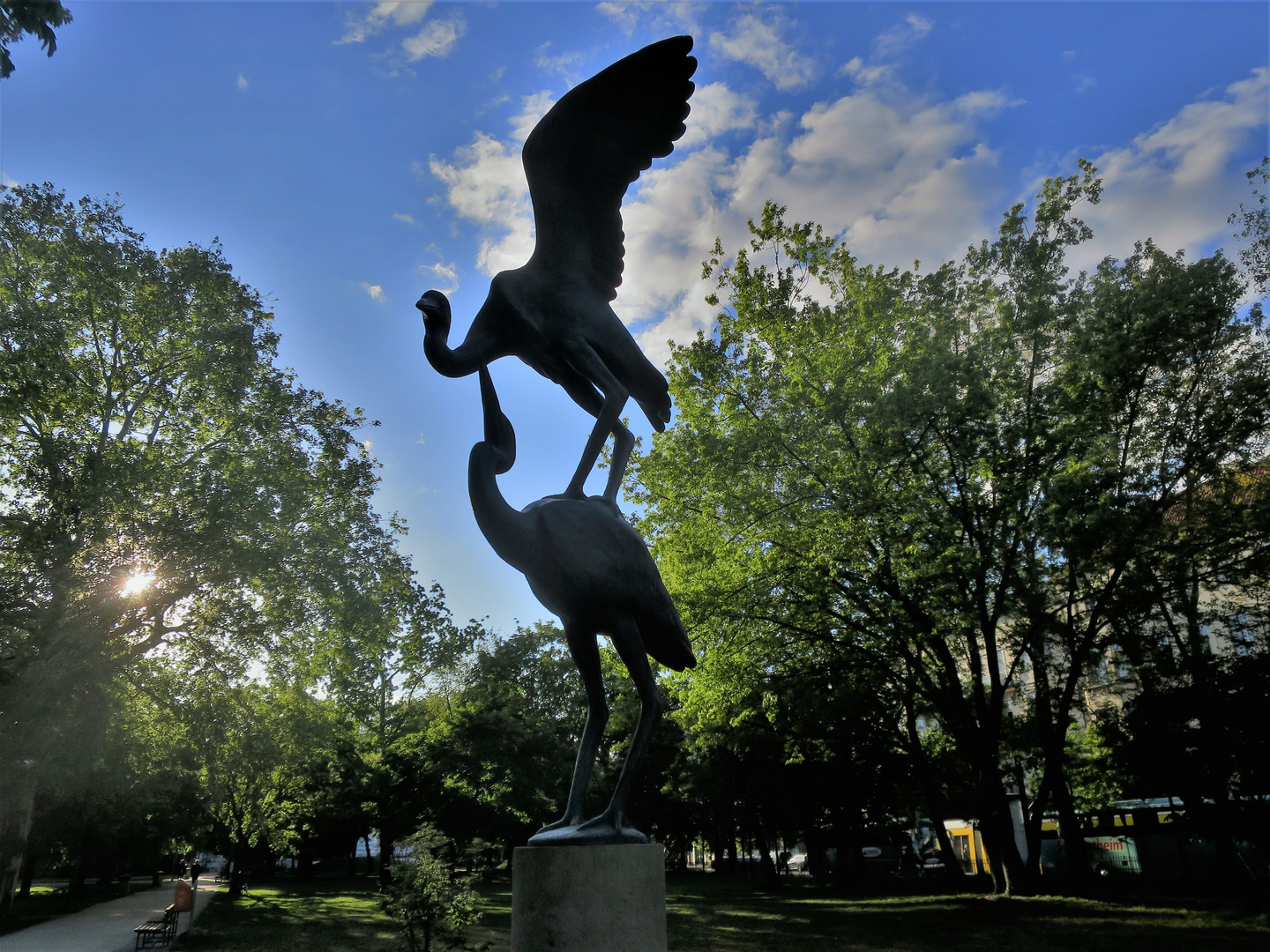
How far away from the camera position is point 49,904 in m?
25.8

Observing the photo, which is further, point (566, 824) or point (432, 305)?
point (432, 305)

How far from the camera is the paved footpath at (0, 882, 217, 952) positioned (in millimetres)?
15742

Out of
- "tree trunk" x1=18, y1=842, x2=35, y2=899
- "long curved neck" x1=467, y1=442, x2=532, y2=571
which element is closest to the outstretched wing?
"long curved neck" x1=467, y1=442, x2=532, y2=571

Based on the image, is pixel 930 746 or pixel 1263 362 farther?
pixel 930 746

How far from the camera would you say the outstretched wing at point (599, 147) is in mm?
4914

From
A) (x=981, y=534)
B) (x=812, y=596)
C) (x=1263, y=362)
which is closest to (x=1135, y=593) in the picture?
(x=981, y=534)

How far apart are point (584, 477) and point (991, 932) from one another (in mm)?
14488

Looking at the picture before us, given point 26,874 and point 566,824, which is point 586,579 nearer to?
point 566,824

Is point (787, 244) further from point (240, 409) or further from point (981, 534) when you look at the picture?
point (240, 409)

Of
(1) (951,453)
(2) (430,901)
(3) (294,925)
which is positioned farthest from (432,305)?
(3) (294,925)

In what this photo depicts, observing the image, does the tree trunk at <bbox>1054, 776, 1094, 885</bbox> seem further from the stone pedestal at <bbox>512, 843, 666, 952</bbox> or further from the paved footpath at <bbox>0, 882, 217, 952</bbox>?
the paved footpath at <bbox>0, 882, 217, 952</bbox>

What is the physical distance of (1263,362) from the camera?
14.7 metres

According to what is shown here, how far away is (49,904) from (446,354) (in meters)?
31.6

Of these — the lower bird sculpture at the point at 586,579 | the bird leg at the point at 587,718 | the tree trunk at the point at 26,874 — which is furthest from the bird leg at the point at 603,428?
the tree trunk at the point at 26,874
